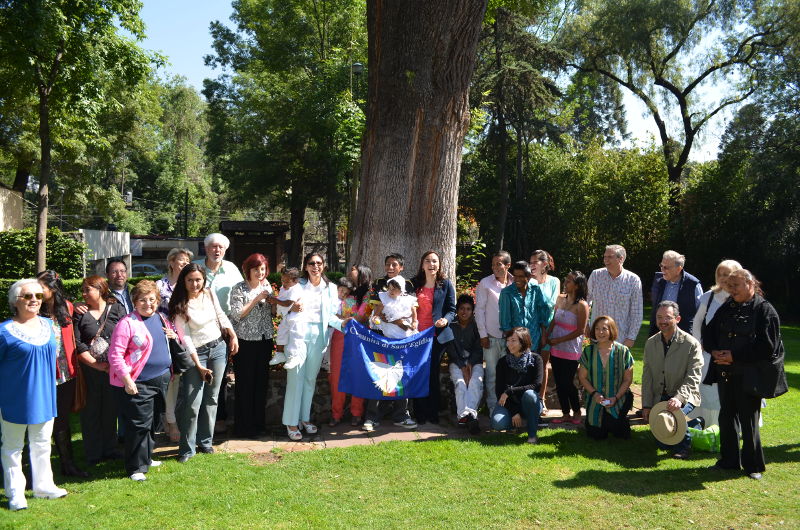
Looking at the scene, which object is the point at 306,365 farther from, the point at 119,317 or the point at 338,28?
the point at 338,28

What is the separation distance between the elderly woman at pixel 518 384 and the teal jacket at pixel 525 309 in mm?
297

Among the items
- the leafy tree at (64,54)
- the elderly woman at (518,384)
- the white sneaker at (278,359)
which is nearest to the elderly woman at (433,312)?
the elderly woman at (518,384)

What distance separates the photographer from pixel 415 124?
874cm

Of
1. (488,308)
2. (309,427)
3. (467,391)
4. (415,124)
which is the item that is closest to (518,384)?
(467,391)

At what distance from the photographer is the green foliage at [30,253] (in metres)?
18.9

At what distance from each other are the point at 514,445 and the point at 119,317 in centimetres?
392

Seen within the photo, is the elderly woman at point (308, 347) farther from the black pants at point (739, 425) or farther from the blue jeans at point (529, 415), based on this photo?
the black pants at point (739, 425)

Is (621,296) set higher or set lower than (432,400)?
higher

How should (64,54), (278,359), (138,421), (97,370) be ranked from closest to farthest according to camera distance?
(138,421), (97,370), (278,359), (64,54)

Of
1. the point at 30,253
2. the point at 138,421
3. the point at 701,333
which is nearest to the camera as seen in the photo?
the point at 138,421

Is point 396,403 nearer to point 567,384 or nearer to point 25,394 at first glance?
point 567,384

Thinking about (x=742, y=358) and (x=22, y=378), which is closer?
(x=22, y=378)

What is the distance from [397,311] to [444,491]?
91.5 inches

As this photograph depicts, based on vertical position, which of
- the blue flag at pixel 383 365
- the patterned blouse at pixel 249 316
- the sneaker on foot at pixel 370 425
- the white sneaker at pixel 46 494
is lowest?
the white sneaker at pixel 46 494
